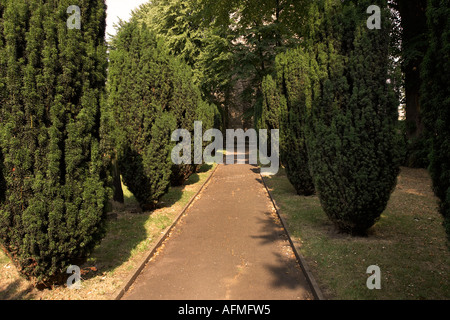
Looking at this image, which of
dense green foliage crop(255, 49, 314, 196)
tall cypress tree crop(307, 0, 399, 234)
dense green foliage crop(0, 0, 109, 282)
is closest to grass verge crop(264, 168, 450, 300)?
tall cypress tree crop(307, 0, 399, 234)

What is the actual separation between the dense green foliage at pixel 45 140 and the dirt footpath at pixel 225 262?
134 centimetres

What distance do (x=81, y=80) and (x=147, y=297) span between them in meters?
3.35

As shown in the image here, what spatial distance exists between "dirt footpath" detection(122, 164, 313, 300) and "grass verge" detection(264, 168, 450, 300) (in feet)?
1.44

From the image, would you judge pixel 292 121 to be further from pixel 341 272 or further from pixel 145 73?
pixel 341 272

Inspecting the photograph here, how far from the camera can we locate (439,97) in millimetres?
3270

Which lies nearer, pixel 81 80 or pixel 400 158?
pixel 81 80

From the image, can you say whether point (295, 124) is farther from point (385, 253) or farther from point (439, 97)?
point (439, 97)

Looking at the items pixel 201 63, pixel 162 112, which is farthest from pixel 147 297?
pixel 201 63

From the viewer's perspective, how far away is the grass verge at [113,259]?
13.1ft

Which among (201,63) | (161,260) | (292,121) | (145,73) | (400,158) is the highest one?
(201,63)

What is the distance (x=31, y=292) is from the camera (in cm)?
405

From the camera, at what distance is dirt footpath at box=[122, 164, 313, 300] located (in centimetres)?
407

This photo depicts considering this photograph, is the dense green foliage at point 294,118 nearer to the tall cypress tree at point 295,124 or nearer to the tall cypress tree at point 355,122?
the tall cypress tree at point 295,124

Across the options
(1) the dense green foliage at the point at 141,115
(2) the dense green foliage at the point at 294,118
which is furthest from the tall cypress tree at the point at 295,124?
(1) the dense green foliage at the point at 141,115
